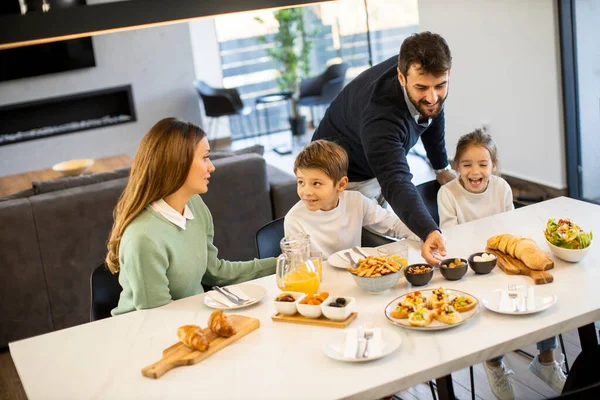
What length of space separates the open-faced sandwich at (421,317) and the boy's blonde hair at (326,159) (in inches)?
33.8

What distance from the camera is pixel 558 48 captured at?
467 centimetres

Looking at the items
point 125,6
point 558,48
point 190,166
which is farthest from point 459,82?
point 125,6

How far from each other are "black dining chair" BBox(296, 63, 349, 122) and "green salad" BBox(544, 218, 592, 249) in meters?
5.79

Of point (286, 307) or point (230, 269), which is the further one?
point (230, 269)

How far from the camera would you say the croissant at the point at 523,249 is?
2006 millimetres

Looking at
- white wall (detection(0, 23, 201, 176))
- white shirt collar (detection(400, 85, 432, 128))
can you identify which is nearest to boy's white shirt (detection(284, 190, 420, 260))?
white shirt collar (detection(400, 85, 432, 128))

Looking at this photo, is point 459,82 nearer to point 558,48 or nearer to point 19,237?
point 558,48

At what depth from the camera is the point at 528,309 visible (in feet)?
5.88

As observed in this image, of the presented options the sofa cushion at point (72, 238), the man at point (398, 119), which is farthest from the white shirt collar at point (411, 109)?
the sofa cushion at point (72, 238)

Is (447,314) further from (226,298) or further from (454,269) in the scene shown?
(226,298)

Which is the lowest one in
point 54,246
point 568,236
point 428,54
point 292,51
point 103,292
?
point 54,246

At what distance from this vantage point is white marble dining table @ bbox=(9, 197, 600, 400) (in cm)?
159

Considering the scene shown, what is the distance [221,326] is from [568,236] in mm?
987

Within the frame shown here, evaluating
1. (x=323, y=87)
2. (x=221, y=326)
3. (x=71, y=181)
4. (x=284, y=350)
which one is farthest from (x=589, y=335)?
(x=323, y=87)
